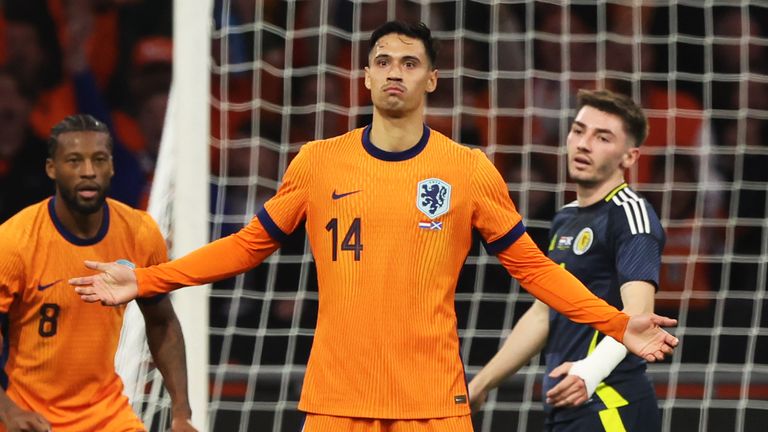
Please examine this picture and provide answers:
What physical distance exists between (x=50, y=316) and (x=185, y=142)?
3.83ft

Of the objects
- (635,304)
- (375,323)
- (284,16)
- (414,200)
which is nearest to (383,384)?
(375,323)

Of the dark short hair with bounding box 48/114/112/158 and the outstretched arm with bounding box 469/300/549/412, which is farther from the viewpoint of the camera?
the outstretched arm with bounding box 469/300/549/412

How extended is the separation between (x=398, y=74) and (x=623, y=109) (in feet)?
3.93

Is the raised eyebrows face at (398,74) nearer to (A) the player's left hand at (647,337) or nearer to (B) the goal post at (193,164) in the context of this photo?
(A) the player's left hand at (647,337)

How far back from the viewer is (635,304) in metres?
3.95

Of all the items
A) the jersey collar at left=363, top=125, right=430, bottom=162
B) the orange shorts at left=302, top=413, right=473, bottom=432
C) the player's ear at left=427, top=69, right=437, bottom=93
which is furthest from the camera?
the player's ear at left=427, top=69, right=437, bottom=93

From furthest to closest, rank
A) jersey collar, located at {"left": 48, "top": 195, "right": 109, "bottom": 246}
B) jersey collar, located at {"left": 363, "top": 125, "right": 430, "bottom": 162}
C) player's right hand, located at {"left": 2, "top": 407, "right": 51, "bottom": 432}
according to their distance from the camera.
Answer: jersey collar, located at {"left": 48, "top": 195, "right": 109, "bottom": 246}, player's right hand, located at {"left": 2, "top": 407, "right": 51, "bottom": 432}, jersey collar, located at {"left": 363, "top": 125, "right": 430, "bottom": 162}

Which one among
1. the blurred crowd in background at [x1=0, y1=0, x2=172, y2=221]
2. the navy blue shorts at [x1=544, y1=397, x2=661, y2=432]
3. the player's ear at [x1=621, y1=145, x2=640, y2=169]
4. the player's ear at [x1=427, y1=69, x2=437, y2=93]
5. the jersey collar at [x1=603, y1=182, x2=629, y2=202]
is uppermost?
the blurred crowd in background at [x1=0, y1=0, x2=172, y2=221]

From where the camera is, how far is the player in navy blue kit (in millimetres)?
4016

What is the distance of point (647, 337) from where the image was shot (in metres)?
3.49

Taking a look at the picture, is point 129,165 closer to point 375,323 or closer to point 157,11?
point 157,11

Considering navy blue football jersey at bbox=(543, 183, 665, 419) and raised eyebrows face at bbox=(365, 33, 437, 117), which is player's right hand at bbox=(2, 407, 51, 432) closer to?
raised eyebrows face at bbox=(365, 33, 437, 117)

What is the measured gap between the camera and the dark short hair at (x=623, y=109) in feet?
14.6

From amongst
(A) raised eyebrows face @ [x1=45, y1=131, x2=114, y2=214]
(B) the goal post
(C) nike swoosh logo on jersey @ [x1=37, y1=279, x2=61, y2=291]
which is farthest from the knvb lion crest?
(B) the goal post
